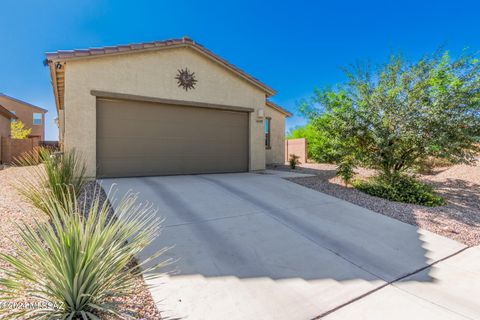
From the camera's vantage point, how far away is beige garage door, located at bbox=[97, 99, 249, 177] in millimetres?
7395

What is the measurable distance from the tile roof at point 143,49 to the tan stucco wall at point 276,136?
4549 millimetres

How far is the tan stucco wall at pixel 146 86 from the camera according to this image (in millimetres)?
6891

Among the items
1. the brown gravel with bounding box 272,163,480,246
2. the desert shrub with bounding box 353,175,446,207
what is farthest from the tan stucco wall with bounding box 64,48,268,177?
the desert shrub with bounding box 353,175,446,207

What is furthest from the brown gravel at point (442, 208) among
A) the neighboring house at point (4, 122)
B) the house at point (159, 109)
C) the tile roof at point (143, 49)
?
the neighboring house at point (4, 122)

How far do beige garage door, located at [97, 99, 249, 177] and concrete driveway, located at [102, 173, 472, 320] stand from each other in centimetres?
206

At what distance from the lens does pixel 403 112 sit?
6.91 m

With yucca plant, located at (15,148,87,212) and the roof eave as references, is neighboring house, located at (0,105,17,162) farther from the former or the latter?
the roof eave

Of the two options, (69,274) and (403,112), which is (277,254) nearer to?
(69,274)

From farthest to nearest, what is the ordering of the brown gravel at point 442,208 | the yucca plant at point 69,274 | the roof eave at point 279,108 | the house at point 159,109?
the roof eave at point 279,108, the house at point 159,109, the brown gravel at point 442,208, the yucca plant at point 69,274

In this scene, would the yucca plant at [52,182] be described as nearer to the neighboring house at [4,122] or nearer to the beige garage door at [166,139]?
the beige garage door at [166,139]

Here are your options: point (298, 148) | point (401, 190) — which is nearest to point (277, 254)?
point (401, 190)

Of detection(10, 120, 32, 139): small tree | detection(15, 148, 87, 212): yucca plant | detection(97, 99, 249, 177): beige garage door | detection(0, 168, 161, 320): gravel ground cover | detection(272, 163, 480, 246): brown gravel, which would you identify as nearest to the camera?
detection(0, 168, 161, 320): gravel ground cover

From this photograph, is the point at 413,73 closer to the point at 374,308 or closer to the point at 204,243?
the point at 374,308

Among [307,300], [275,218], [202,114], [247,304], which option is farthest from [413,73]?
[247,304]
